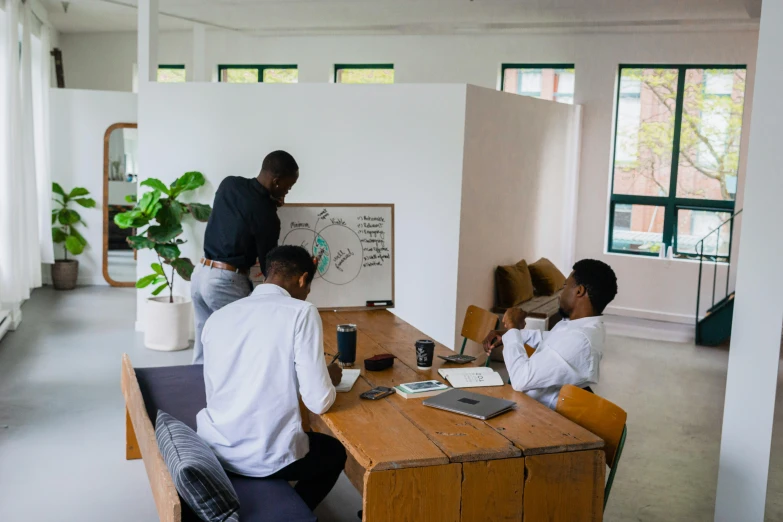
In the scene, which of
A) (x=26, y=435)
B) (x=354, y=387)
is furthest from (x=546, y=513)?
(x=26, y=435)

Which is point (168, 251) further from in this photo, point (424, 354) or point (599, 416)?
point (599, 416)

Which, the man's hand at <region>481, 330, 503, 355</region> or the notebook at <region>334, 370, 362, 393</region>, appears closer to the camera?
the notebook at <region>334, 370, 362, 393</region>

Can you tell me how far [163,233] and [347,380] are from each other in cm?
414

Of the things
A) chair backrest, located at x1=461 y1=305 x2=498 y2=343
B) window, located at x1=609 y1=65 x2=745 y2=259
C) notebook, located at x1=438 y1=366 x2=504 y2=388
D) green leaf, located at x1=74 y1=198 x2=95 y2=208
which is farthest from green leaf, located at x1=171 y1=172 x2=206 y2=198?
window, located at x1=609 y1=65 x2=745 y2=259

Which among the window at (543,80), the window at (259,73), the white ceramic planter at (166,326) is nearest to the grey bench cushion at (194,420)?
the white ceramic planter at (166,326)

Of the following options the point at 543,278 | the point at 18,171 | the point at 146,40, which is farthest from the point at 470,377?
the point at 18,171

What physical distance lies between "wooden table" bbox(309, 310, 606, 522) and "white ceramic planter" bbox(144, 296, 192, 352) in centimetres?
426

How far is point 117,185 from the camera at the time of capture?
9867 mm

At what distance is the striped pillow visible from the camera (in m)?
2.50

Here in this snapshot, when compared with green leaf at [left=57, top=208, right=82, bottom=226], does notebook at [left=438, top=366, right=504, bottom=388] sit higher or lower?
lower

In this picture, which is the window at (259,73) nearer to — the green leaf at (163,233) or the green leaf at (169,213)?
the green leaf at (169,213)

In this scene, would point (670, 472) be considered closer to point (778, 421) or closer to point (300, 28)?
point (778, 421)

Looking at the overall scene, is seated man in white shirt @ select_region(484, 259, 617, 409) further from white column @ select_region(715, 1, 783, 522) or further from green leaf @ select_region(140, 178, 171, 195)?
green leaf @ select_region(140, 178, 171, 195)

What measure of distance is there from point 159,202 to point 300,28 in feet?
15.7
